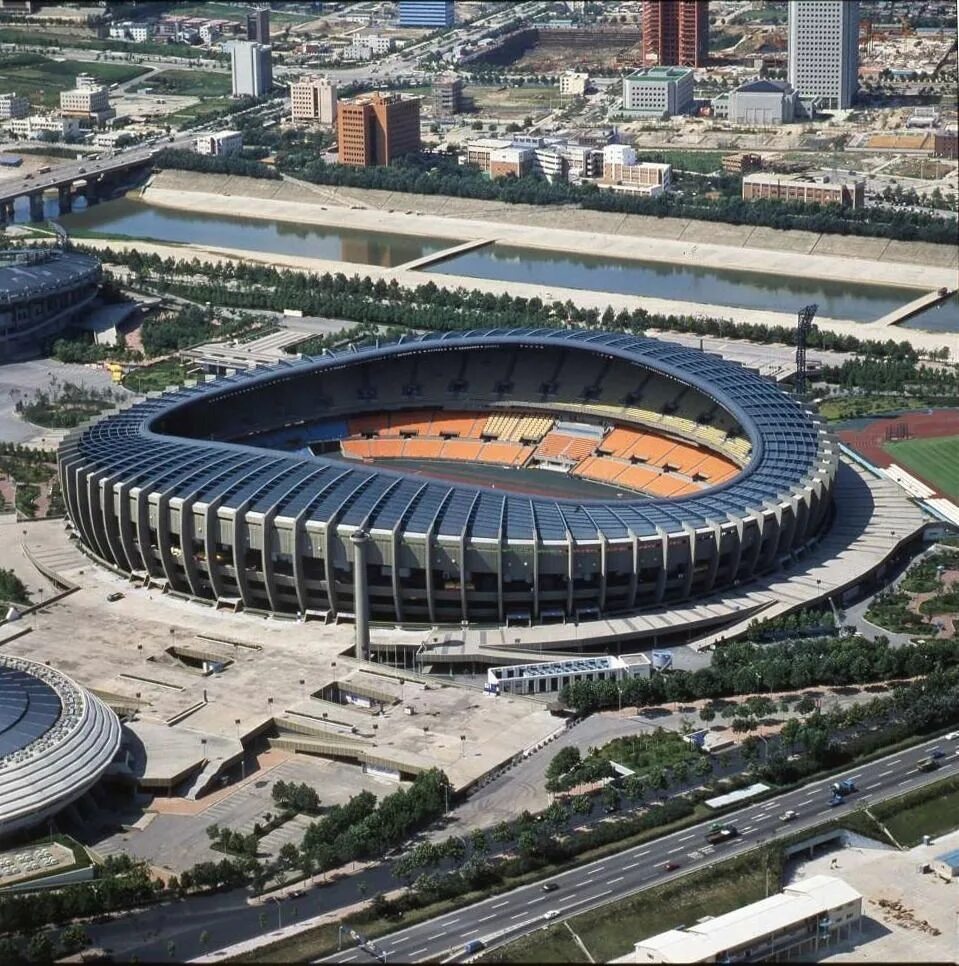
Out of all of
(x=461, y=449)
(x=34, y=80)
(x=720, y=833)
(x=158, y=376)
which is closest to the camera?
(x=720, y=833)

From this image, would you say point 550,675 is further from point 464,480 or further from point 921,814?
point 464,480

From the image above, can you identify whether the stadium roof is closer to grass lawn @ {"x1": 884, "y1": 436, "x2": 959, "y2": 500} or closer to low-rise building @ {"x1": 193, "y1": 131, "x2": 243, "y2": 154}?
grass lawn @ {"x1": 884, "y1": 436, "x2": 959, "y2": 500}

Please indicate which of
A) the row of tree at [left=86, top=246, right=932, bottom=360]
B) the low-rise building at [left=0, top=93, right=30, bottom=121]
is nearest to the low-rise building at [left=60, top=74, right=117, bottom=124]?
the low-rise building at [left=0, top=93, right=30, bottom=121]

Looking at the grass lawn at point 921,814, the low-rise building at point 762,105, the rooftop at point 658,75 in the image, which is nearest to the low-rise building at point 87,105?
the rooftop at point 658,75

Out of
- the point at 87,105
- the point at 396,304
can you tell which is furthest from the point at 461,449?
the point at 87,105

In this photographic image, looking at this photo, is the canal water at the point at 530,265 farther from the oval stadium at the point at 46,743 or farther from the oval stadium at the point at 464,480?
the oval stadium at the point at 46,743
